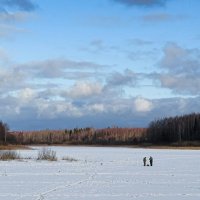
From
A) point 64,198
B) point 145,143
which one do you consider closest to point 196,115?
point 145,143

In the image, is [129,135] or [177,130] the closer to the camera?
[177,130]

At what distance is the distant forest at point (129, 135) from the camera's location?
104637 mm

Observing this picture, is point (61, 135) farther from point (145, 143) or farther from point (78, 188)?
point (78, 188)

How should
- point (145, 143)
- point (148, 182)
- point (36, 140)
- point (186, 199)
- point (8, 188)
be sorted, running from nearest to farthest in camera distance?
point (186, 199)
point (8, 188)
point (148, 182)
point (145, 143)
point (36, 140)

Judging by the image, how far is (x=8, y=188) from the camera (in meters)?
18.4

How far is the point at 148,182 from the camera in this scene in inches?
826

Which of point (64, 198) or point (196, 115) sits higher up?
point (196, 115)

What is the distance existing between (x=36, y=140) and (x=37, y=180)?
107937mm

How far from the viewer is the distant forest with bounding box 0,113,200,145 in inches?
4120

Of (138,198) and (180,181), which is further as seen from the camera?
(180,181)

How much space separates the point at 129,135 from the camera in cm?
12319

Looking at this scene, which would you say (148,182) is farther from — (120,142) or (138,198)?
(120,142)

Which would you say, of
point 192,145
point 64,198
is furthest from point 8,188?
point 192,145

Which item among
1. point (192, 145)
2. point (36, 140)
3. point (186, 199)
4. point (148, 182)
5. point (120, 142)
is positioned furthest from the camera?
point (36, 140)
